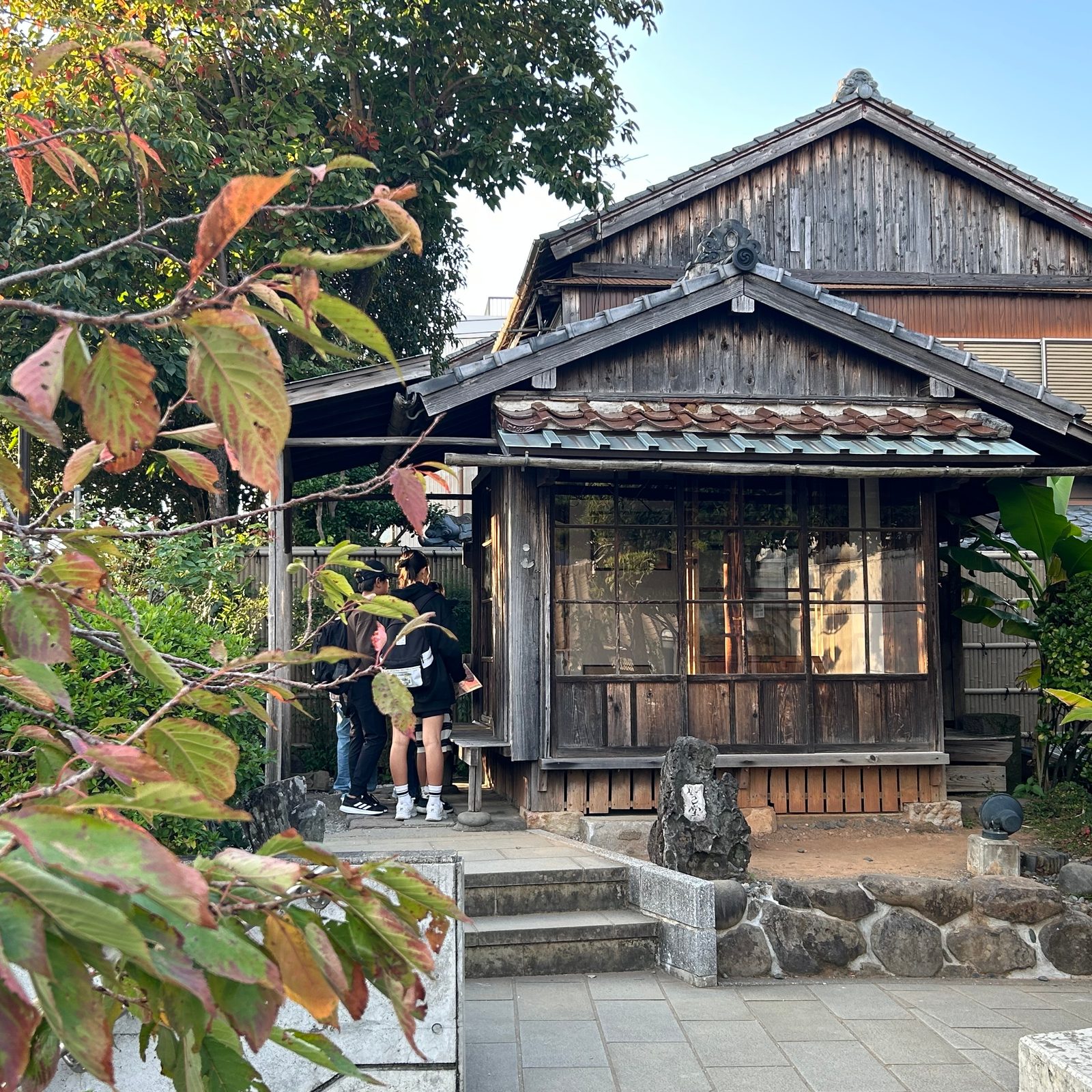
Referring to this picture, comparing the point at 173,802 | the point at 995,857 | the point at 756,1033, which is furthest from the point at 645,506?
the point at 173,802

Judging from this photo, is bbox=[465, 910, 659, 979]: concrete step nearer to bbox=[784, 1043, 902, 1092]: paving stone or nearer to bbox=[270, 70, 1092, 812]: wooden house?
bbox=[784, 1043, 902, 1092]: paving stone

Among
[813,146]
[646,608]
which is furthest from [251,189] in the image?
[813,146]

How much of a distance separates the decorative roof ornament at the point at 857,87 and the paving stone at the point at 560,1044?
1294 cm

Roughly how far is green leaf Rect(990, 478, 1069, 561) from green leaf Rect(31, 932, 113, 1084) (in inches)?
396

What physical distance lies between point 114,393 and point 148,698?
4.99 m

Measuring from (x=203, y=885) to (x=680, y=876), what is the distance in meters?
6.20

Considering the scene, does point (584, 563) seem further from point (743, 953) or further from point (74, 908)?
point (74, 908)

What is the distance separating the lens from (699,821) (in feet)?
23.6

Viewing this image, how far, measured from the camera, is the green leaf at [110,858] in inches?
36.8

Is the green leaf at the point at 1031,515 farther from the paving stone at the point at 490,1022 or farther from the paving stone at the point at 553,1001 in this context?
the paving stone at the point at 490,1022

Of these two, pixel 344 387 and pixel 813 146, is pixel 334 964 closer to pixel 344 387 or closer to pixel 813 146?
pixel 344 387

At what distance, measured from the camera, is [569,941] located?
6.76 metres

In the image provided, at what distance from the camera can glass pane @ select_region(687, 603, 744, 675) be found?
9.30 meters

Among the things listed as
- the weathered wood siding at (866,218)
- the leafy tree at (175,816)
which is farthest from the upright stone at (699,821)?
the weathered wood siding at (866,218)
